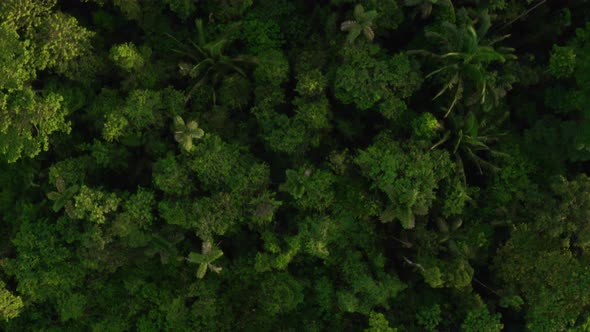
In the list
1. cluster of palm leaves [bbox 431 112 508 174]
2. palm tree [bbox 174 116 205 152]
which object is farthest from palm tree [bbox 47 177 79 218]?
cluster of palm leaves [bbox 431 112 508 174]

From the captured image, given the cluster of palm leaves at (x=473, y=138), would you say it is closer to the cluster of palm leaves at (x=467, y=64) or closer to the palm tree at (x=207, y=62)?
the cluster of palm leaves at (x=467, y=64)

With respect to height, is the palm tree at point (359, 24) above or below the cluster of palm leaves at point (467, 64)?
above

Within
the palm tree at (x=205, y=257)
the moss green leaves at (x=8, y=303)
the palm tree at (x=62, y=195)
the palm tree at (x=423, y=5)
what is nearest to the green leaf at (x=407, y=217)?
the palm tree at (x=205, y=257)

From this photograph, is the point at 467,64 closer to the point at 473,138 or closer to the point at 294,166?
the point at 473,138

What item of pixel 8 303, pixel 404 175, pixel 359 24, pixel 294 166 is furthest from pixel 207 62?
pixel 8 303

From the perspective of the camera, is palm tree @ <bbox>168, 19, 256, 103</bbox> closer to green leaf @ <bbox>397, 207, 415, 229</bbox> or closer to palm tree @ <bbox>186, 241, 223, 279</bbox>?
palm tree @ <bbox>186, 241, 223, 279</bbox>

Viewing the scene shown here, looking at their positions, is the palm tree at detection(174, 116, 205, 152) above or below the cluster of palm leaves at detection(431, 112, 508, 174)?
above

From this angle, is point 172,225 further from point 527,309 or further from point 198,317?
point 527,309
